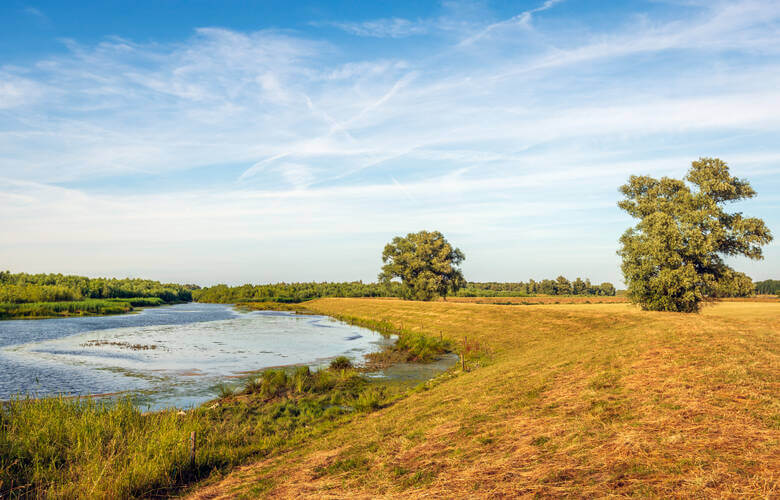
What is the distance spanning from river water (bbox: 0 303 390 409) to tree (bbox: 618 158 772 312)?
23944 millimetres

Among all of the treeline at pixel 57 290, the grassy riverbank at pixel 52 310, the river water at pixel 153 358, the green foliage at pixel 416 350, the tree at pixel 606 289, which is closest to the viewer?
the river water at pixel 153 358

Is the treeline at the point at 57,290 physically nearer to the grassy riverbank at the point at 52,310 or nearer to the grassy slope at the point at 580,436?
the grassy riverbank at the point at 52,310

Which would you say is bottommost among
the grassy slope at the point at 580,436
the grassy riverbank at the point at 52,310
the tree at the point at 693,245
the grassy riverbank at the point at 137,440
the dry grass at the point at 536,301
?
the grassy riverbank at the point at 52,310

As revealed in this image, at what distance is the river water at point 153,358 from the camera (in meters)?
20.8

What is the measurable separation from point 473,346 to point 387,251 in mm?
58589

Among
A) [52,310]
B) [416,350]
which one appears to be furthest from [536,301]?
[52,310]

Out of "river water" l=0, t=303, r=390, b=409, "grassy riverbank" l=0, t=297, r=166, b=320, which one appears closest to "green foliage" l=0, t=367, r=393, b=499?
"river water" l=0, t=303, r=390, b=409

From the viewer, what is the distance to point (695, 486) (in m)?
6.00

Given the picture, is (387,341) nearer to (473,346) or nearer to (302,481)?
(473,346)

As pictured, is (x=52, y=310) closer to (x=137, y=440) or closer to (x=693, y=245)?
(x=137, y=440)

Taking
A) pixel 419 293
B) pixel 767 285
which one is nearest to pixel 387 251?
pixel 419 293

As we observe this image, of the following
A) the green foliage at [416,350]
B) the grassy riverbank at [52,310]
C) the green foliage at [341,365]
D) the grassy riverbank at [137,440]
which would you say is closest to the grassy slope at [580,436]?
the grassy riverbank at [137,440]

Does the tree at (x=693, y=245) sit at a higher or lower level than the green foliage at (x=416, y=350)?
higher

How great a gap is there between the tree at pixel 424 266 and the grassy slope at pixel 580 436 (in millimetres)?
64813
